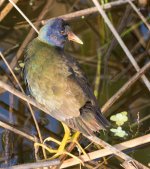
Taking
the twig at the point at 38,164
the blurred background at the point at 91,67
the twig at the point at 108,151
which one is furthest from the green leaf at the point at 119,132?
the twig at the point at 38,164

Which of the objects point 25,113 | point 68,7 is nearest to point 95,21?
point 68,7

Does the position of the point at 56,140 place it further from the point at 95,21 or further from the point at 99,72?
the point at 95,21

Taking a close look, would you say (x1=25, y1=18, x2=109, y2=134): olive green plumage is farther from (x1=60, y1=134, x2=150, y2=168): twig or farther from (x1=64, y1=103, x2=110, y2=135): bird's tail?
(x1=60, y1=134, x2=150, y2=168): twig

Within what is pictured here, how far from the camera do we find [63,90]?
2.62 m

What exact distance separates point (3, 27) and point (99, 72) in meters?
0.82

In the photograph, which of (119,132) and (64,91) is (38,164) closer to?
(64,91)

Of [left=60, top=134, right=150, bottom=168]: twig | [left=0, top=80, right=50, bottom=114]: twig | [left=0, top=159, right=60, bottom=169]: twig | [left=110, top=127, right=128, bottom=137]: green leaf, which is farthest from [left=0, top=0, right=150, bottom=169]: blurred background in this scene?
[left=0, top=80, right=50, bottom=114]: twig

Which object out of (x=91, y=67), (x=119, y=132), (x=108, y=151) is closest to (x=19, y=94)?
(x=108, y=151)

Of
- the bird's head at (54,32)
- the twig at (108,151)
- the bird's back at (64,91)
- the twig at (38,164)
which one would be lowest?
the twig at (38,164)

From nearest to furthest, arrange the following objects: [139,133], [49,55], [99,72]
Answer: [49,55]
[139,133]
[99,72]

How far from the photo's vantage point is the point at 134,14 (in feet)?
13.9

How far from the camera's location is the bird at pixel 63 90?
258 cm

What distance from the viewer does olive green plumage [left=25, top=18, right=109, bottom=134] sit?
2578 millimetres

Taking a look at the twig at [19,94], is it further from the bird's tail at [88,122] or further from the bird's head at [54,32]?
the bird's head at [54,32]
